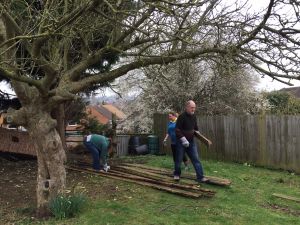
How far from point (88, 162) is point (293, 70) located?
7255mm

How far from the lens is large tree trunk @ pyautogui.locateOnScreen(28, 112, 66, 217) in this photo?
9.11 meters

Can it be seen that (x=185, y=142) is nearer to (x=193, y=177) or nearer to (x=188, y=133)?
(x=188, y=133)

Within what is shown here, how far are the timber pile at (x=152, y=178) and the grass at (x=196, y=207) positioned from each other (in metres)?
→ 0.18

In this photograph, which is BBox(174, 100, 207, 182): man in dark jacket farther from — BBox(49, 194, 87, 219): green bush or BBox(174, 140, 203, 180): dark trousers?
BBox(49, 194, 87, 219): green bush

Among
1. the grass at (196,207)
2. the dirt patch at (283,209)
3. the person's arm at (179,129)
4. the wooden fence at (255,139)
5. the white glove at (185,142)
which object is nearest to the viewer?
the grass at (196,207)

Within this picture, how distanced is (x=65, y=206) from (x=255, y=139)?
30.1ft

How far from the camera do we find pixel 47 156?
29.9 ft

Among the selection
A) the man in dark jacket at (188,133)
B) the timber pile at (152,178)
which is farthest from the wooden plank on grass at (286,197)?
the man in dark jacket at (188,133)

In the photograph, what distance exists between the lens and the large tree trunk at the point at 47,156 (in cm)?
911

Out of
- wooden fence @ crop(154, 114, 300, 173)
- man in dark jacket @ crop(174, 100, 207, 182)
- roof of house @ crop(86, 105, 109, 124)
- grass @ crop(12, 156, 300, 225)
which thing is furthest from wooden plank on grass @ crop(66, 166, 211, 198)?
roof of house @ crop(86, 105, 109, 124)

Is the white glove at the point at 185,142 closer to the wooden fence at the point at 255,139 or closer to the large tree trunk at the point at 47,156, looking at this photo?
the large tree trunk at the point at 47,156

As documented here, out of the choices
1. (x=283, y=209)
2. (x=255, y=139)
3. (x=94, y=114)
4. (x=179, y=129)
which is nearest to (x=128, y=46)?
(x=179, y=129)

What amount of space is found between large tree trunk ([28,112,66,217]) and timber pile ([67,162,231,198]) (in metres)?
2.44

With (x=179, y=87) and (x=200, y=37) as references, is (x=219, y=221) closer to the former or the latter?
(x=200, y=37)
